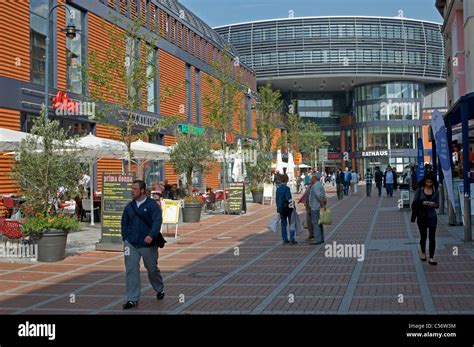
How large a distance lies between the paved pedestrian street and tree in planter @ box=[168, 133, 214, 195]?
27.1 ft

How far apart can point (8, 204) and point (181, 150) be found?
24.3ft

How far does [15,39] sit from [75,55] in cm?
537

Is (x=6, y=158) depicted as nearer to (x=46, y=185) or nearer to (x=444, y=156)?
(x=46, y=185)

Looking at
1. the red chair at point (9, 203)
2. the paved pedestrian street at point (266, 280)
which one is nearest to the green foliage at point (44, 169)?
the paved pedestrian street at point (266, 280)

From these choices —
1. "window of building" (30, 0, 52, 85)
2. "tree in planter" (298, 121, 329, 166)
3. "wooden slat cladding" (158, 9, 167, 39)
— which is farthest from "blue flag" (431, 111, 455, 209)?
"tree in planter" (298, 121, 329, 166)

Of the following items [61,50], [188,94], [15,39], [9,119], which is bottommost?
[9,119]

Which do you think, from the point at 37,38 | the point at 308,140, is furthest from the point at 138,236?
the point at 308,140

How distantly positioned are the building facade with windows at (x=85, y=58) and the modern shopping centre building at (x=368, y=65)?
1427 inches

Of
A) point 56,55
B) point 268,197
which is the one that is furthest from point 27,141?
point 268,197

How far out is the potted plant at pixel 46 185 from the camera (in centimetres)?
1193

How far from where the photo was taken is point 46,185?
12.1 m

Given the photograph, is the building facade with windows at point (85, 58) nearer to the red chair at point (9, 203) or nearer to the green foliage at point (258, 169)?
the red chair at point (9, 203)

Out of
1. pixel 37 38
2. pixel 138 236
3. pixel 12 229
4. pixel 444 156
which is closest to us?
pixel 138 236

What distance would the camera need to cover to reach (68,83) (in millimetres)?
26438
